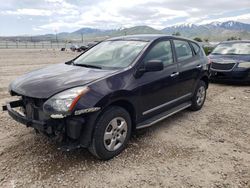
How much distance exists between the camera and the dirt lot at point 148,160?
A: 2725 mm

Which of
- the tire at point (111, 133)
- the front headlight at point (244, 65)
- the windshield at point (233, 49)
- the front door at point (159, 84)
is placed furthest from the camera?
the windshield at point (233, 49)

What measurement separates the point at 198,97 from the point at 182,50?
1207 millimetres

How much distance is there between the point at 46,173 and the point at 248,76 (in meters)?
7.12

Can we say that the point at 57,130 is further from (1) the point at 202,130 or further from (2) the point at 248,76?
(2) the point at 248,76

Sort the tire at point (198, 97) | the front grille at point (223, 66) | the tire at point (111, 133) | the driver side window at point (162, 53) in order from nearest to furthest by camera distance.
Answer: the tire at point (111, 133)
the driver side window at point (162, 53)
the tire at point (198, 97)
the front grille at point (223, 66)

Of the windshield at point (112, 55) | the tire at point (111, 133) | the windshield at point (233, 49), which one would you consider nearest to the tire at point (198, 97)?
the windshield at point (112, 55)

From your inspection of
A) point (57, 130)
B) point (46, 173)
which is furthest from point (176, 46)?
point (46, 173)

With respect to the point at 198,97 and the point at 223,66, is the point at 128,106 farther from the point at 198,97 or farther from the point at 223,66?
the point at 223,66

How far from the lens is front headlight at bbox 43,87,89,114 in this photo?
8.64 feet

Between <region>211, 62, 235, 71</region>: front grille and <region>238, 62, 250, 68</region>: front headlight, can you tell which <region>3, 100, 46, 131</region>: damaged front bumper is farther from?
<region>238, 62, 250, 68</region>: front headlight

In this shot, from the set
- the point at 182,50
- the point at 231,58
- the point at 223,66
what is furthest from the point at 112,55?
the point at 231,58

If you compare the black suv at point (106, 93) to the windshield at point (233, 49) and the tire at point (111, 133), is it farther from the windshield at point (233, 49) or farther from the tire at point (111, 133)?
the windshield at point (233, 49)

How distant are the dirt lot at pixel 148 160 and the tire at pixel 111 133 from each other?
0.15 meters

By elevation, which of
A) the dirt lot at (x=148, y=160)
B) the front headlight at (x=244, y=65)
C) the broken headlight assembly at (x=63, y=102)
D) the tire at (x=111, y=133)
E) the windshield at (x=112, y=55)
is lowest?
the dirt lot at (x=148, y=160)
